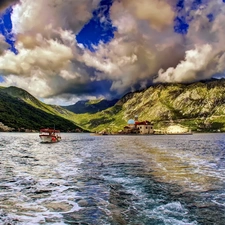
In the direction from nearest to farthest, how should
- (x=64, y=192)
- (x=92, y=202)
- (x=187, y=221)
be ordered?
(x=187, y=221)
(x=92, y=202)
(x=64, y=192)

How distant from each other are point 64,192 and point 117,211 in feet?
27.1

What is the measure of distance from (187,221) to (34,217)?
1005cm

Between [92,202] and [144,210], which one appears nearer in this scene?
[144,210]

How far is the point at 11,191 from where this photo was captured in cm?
2564

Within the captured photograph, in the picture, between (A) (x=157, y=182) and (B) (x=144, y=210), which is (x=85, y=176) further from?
(B) (x=144, y=210)

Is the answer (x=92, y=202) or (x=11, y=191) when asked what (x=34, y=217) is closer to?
(x=92, y=202)

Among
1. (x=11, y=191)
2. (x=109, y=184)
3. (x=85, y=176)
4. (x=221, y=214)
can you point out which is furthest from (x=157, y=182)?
(x=11, y=191)

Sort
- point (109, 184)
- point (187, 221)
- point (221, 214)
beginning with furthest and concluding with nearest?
1. point (109, 184)
2. point (221, 214)
3. point (187, 221)

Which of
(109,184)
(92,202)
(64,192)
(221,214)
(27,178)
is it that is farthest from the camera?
(27,178)

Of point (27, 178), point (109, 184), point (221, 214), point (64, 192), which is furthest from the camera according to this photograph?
point (27, 178)

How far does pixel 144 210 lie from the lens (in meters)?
19.5

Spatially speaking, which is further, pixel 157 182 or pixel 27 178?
pixel 27 178

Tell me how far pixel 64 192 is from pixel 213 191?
47.7 ft

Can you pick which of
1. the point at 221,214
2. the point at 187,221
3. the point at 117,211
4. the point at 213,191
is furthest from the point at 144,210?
the point at 213,191
